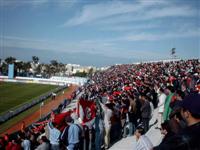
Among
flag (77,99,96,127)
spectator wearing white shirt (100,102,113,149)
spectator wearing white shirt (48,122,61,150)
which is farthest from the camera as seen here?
spectator wearing white shirt (100,102,113,149)

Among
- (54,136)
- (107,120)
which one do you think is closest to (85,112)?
(54,136)

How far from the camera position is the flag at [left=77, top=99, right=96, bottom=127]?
854 cm

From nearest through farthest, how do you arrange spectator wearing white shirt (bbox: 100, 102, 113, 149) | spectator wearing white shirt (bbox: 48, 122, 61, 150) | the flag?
spectator wearing white shirt (bbox: 48, 122, 61, 150), the flag, spectator wearing white shirt (bbox: 100, 102, 113, 149)

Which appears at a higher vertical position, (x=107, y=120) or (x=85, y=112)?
(x=85, y=112)

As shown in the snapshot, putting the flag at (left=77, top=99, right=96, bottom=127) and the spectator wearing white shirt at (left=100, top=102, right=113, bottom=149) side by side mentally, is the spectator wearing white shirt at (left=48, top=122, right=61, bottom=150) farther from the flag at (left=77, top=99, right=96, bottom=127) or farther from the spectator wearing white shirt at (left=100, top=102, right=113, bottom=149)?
the spectator wearing white shirt at (left=100, top=102, right=113, bottom=149)

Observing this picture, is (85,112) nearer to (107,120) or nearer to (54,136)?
(54,136)

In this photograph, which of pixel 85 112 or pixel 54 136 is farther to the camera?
pixel 85 112

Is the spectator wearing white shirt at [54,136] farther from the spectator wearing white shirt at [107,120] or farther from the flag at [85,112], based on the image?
the spectator wearing white shirt at [107,120]

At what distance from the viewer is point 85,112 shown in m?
8.66

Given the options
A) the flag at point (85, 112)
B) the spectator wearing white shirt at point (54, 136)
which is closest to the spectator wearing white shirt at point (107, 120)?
the flag at point (85, 112)

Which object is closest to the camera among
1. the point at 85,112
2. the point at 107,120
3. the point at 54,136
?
the point at 54,136

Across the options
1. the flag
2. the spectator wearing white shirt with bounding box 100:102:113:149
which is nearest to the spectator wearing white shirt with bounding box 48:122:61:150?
the flag

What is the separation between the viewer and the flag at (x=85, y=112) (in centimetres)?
854

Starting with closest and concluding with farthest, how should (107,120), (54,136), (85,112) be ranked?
(54,136), (85,112), (107,120)
